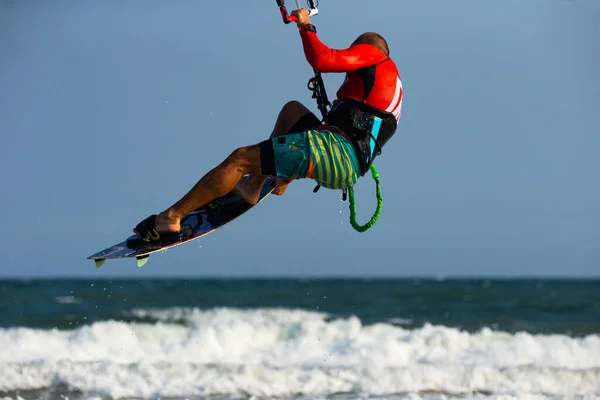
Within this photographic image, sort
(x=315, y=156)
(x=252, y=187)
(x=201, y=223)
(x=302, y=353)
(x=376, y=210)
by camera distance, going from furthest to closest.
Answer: (x=302, y=353)
(x=201, y=223)
(x=252, y=187)
(x=376, y=210)
(x=315, y=156)

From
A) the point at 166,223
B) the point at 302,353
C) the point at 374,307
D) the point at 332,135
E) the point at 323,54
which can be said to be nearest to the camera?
the point at 323,54

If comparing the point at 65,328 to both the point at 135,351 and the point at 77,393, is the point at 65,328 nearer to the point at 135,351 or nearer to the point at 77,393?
the point at 135,351

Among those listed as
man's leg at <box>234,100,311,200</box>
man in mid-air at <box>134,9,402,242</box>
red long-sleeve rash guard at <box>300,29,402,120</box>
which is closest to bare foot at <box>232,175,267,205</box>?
man's leg at <box>234,100,311,200</box>

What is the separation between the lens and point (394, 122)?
824 centimetres

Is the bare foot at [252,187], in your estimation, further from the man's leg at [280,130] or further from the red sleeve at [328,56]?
the red sleeve at [328,56]

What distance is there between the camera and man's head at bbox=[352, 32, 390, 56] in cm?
799

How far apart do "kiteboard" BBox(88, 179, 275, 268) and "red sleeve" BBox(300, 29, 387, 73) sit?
1721 mm

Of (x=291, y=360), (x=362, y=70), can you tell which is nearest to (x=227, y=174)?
(x=362, y=70)

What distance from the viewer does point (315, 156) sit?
7773 millimetres

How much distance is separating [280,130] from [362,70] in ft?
3.24

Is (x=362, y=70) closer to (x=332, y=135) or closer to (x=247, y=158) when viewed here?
(x=332, y=135)

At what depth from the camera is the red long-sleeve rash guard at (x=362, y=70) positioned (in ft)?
24.7

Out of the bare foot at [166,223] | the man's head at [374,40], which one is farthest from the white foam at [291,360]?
the man's head at [374,40]

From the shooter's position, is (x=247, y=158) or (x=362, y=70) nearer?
(x=247, y=158)
